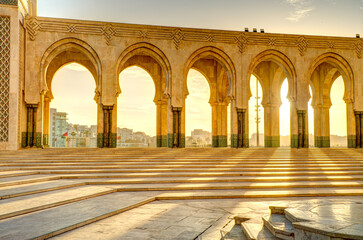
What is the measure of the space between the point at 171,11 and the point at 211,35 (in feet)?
6.59

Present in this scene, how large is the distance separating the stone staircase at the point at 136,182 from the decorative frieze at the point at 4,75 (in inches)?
76.6

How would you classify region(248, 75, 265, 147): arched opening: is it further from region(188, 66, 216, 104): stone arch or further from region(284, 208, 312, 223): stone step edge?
region(284, 208, 312, 223): stone step edge

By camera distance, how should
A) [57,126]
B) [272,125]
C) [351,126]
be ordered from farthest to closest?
[57,126] < [272,125] < [351,126]

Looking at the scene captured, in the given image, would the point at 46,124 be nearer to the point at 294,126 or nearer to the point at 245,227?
the point at 294,126

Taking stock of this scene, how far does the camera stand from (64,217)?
389 cm

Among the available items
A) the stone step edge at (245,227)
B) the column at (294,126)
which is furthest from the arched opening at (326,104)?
the stone step edge at (245,227)

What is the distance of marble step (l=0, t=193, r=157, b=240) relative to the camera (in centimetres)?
324

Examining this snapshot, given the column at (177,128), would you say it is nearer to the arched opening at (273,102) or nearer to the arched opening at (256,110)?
the arched opening at (273,102)

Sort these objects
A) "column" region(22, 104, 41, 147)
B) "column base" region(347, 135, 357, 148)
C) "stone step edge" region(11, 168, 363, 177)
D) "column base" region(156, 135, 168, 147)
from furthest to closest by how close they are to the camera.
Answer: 1. "column base" region(156, 135, 168, 147)
2. "column base" region(347, 135, 357, 148)
3. "column" region(22, 104, 41, 147)
4. "stone step edge" region(11, 168, 363, 177)

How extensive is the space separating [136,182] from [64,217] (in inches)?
119

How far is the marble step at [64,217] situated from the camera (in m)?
3.24

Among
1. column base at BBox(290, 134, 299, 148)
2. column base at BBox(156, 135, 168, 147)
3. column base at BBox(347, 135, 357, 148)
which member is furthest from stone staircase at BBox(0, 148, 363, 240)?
column base at BBox(156, 135, 168, 147)

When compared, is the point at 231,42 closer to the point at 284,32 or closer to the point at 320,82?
the point at 284,32

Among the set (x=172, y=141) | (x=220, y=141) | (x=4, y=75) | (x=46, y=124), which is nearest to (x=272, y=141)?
(x=220, y=141)
